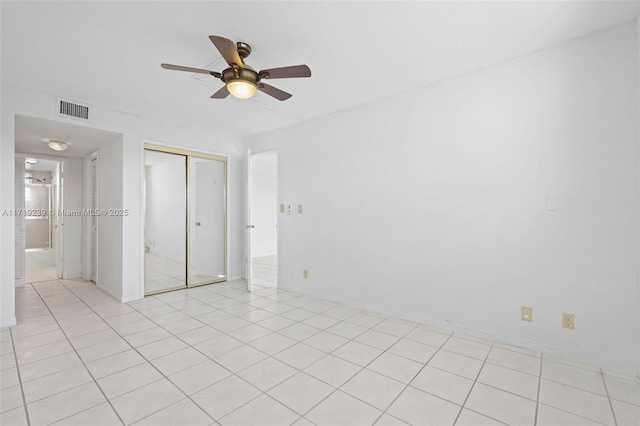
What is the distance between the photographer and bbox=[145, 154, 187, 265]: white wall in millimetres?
4609

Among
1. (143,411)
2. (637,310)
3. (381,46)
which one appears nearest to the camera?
(143,411)

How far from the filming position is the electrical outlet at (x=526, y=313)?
257cm

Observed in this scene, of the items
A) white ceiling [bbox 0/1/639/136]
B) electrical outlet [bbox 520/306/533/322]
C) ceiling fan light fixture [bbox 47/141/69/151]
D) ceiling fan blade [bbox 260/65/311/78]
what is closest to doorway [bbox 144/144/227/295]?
ceiling fan light fixture [bbox 47/141/69/151]

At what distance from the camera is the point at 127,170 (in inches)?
158

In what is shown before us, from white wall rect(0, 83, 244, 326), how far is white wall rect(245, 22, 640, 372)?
215cm

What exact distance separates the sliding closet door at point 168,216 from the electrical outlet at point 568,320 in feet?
15.8

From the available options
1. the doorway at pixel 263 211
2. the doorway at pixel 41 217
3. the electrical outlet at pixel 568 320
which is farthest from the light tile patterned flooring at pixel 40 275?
the electrical outlet at pixel 568 320

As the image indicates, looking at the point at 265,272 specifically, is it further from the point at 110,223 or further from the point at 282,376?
the point at 282,376

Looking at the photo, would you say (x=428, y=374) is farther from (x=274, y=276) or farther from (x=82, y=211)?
(x=82, y=211)

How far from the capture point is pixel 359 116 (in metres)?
3.74

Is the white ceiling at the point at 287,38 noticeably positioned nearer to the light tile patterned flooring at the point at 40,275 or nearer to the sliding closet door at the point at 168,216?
the sliding closet door at the point at 168,216

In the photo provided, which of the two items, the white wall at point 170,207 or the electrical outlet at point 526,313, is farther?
the white wall at point 170,207

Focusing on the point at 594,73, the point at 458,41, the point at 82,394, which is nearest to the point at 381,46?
the point at 458,41

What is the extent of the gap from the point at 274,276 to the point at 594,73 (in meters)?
5.18
